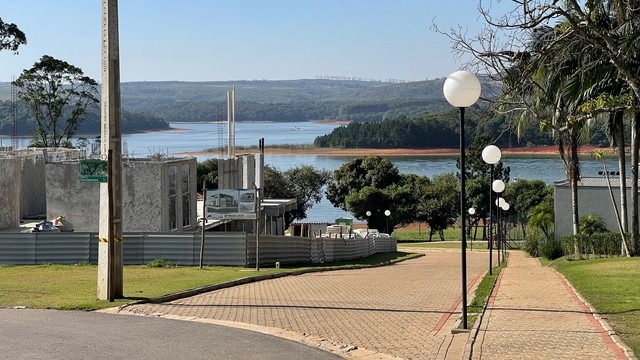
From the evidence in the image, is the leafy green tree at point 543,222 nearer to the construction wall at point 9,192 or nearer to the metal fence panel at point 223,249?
the metal fence panel at point 223,249

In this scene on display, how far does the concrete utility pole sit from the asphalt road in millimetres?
1857

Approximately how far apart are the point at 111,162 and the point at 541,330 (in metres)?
7.40

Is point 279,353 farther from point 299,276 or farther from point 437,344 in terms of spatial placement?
point 299,276

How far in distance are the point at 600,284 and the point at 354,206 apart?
58133mm

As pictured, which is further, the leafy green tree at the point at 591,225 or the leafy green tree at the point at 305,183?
the leafy green tree at the point at 305,183

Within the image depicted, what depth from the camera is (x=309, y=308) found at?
48.0ft

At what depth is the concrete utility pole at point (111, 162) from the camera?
48.5 feet

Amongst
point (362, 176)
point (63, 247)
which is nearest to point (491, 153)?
point (63, 247)

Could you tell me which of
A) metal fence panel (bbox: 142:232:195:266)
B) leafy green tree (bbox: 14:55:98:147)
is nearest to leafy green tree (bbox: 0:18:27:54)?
leafy green tree (bbox: 14:55:98:147)

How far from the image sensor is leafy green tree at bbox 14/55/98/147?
2598 inches

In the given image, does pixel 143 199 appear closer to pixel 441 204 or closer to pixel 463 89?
pixel 463 89

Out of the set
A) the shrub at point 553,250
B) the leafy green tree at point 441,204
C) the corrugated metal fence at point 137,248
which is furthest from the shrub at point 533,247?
the leafy green tree at point 441,204

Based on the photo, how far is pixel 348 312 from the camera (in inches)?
558

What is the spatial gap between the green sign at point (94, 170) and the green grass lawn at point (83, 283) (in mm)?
2027
